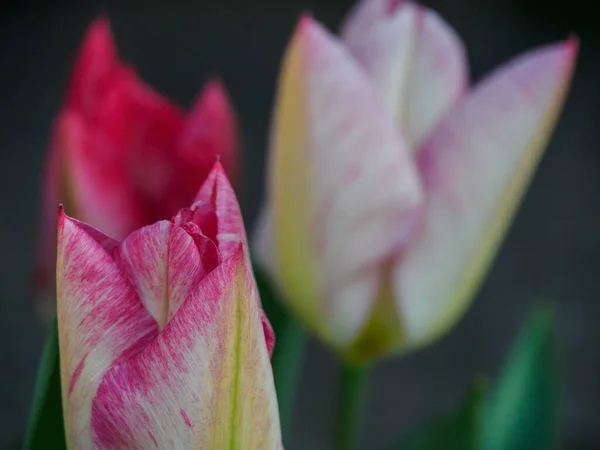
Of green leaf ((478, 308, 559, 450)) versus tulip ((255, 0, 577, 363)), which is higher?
tulip ((255, 0, 577, 363))

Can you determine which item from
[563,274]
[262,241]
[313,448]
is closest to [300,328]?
[262,241]

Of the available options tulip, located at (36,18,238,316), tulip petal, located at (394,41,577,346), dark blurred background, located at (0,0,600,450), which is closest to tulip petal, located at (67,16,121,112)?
tulip, located at (36,18,238,316)

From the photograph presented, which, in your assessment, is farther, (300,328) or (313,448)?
(313,448)

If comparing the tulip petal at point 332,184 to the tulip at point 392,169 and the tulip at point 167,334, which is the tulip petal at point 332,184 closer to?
the tulip at point 392,169

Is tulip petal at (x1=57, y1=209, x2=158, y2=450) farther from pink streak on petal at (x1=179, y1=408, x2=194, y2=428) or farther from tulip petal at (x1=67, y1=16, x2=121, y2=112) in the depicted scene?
tulip petal at (x1=67, y1=16, x2=121, y2=112)

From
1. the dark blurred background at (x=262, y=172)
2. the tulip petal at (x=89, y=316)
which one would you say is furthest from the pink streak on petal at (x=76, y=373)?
the dark blurred background at (x=262, y=172)

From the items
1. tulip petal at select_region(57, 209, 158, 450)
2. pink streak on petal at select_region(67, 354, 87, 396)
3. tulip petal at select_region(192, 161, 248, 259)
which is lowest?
pink streak on petal at select_region(67, 354, 87, 396)

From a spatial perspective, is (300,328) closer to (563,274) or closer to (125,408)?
(125,408)
